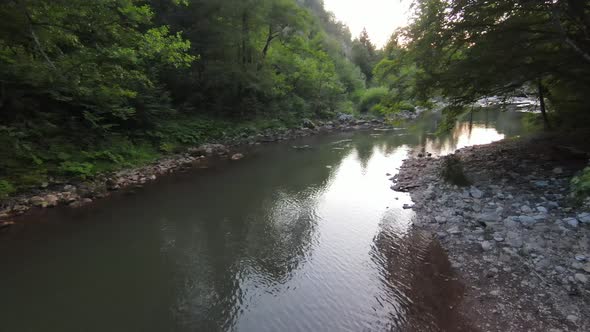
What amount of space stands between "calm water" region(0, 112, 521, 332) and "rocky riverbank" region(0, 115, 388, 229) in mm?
644

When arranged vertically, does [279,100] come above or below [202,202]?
above

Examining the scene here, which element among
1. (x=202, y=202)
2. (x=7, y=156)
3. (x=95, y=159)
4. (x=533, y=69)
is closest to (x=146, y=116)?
(x=95, y=159)

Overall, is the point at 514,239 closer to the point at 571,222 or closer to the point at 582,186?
the point at 571,222

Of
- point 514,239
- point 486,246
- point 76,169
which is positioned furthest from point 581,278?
point 76,169

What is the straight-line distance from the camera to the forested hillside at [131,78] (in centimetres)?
941

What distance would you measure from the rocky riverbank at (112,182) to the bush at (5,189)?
0.18 m

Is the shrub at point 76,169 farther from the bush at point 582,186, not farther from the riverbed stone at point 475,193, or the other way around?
the bush at point 582,186

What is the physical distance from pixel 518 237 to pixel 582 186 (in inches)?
72.0

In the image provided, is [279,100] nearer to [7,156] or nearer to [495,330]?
[7,156]

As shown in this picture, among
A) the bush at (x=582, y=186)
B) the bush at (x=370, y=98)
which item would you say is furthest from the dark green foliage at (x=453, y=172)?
the bush at (x=370, y=98)

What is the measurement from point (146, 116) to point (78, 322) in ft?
39.5

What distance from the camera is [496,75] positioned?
26.8 ft

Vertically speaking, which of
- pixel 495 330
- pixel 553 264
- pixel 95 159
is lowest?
pixel 495 330

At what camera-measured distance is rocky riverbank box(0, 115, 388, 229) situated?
29.0 ft
